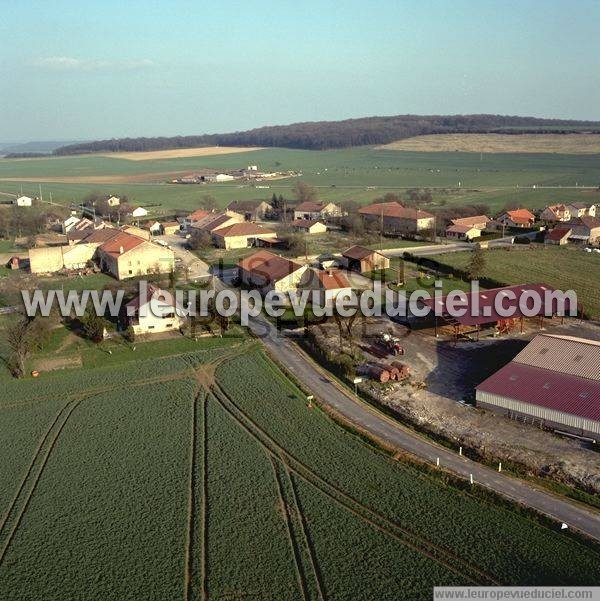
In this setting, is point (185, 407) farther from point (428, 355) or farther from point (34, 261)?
point (34, 261)

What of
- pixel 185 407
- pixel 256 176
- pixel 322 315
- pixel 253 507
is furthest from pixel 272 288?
pixel 256 176

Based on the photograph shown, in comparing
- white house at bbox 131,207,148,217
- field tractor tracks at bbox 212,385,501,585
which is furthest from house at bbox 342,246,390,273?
white house at bbox 131,207,148,217

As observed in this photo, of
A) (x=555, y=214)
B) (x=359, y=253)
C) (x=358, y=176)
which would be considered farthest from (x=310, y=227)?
(x=358, y=176)

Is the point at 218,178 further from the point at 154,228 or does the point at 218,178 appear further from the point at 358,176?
the point at 154,228

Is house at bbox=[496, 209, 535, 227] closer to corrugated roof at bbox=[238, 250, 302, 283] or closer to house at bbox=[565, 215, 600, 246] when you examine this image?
house at bbox=[565, 215, 600, 246]

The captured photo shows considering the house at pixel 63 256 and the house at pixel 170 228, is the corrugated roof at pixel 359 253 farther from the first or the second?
the house at pixel 170 228
